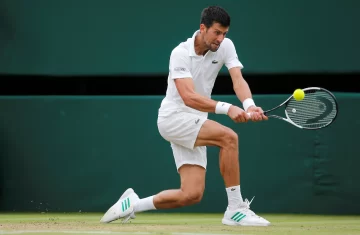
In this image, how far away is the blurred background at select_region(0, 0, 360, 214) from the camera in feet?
26.7

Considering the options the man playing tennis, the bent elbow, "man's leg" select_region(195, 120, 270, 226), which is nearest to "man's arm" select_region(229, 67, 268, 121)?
the man playing tennis

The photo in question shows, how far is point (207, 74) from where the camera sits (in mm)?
6410

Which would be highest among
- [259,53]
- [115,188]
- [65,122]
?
[259,53]

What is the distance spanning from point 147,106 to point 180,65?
2092 mm

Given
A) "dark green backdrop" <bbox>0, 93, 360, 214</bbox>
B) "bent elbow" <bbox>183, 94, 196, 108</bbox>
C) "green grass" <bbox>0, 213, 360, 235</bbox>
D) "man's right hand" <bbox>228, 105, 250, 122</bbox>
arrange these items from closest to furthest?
"green grass" <bbox>0, 213, 360, 235</bbox> → "man's right hand" <bbox>228, 105, 250, 122</bbox> → "bent elbow" <bbox>183, 94, 196, 108</bbox> → "dark green backdrop" <bbox>0, 93, 360, 214</bbox>

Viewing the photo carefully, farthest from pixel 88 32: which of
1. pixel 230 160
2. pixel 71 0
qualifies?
pixel 230 160

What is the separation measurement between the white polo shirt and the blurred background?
1.71 metres

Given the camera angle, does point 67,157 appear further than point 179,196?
Result: Yes

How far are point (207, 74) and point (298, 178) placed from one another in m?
2.10

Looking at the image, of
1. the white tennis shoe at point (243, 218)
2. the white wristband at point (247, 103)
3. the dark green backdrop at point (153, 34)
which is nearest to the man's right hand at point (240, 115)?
the white wristband at point (247, 103)

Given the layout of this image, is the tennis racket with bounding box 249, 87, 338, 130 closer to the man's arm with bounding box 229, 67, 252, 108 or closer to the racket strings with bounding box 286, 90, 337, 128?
the racket strings with bounding box 286, 90, 337, 128

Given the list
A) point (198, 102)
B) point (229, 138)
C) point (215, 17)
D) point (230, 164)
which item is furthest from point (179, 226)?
point (215, 17)

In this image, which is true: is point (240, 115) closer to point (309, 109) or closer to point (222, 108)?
point (222, 108)

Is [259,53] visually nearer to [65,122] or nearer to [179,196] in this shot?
[65,122]
